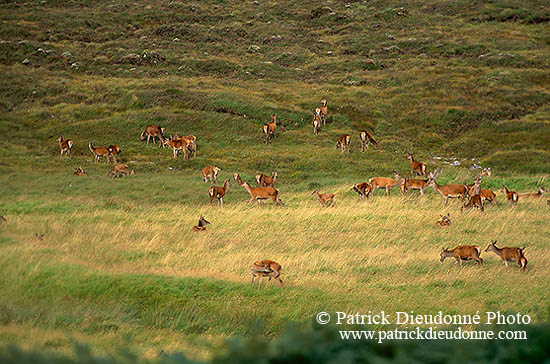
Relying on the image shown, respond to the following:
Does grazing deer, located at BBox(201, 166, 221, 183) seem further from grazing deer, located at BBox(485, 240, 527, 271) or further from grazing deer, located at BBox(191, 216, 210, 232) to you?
grazing deer, located at BBox(485, 240, 527, 271)

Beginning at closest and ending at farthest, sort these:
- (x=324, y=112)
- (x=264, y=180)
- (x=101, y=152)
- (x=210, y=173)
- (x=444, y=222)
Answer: (x=444, y=222)
(x=264, y=180)
(x=210, y=173)
(x=101, y=152)
(x=324, y=112)

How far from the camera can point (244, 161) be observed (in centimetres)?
2747

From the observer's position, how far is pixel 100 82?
1663 inches

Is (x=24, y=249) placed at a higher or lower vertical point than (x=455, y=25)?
lower

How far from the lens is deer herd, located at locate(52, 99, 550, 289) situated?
12855mm

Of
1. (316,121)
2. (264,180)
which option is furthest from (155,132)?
(316,121)

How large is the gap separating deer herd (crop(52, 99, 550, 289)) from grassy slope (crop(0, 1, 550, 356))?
17.2 inches

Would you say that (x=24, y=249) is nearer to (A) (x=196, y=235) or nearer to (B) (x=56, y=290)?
(B) (x=56, y=290)

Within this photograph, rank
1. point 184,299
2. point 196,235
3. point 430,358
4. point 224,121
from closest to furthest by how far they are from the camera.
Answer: point 430,358, point 184,299, point 196,235, point 224,121

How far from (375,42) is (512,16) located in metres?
21.1

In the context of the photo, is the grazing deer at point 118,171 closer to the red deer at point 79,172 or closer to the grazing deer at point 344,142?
the red deer at point 79,172

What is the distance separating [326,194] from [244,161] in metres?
8.28

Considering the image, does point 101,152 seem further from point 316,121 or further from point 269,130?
point 316,121

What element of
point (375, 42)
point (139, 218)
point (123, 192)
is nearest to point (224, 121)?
point (123, 192)
